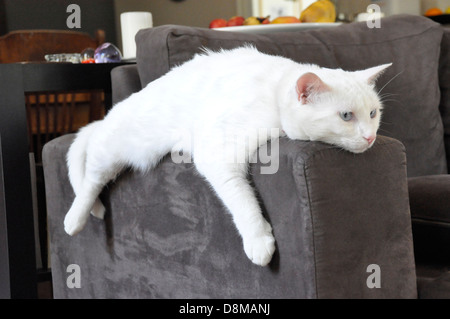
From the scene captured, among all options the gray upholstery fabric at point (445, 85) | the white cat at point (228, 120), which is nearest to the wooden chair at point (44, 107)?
the white cat at point (228, 120)

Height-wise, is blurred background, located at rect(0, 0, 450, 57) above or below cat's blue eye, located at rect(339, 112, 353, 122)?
above

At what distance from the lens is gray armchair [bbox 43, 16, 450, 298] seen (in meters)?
1.03

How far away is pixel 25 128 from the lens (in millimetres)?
1732

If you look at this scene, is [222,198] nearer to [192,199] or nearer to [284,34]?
[192,199]

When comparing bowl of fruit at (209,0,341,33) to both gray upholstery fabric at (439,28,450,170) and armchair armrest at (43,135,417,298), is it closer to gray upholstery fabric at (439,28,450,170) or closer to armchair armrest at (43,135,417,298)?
gray upholstery fabric at (439,28,450,170)

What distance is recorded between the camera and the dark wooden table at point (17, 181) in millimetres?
Answer: 1706

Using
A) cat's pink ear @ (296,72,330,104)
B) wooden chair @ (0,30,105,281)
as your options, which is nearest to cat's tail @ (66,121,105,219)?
wooden chair @ (0,30,105,281)

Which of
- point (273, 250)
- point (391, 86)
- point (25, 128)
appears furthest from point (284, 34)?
point (273, 250)

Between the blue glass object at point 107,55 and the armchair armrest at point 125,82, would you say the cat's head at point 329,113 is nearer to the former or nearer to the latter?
the armchair armrest at point 125,82

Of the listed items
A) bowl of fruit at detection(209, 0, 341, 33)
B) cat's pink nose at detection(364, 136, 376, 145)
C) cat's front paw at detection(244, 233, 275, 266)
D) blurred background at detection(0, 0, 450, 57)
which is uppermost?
blurred background at detection(0, 0, 450, 57)

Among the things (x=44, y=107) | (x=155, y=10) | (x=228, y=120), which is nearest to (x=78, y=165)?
(x=228, y=120)

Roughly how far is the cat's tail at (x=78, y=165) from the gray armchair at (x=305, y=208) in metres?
0.03

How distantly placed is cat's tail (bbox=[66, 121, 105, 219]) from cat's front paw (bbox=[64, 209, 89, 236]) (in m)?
0.03
